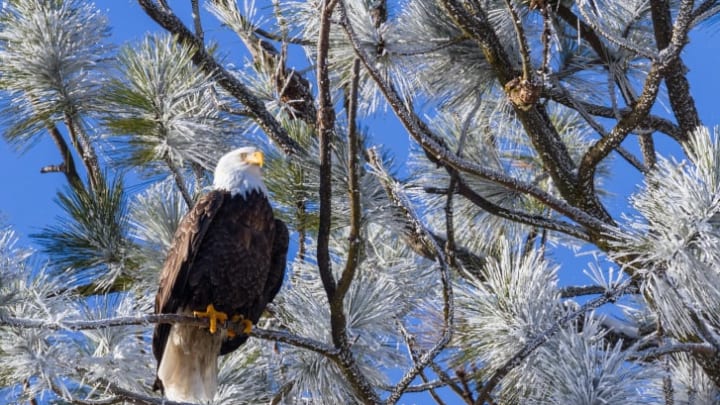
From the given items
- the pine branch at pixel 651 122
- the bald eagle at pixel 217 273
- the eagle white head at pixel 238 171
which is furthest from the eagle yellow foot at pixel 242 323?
the pine branch at pixel 651 122

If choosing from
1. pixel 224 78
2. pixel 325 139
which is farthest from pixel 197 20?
pixel 325 139

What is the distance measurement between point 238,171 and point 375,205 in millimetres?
586

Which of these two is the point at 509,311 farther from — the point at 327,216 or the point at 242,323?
the point at 242,323

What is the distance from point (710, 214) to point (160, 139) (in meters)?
1.43

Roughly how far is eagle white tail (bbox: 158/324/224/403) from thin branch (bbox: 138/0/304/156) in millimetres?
570

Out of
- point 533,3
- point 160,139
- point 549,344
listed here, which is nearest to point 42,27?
point 160,139

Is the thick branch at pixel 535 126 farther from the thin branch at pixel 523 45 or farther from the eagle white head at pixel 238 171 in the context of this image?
the eagle white head at pixel 238 171

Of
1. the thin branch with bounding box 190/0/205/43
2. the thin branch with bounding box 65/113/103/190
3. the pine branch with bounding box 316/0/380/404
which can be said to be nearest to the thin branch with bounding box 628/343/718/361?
the pine branch with bounding box 316/0/380/404

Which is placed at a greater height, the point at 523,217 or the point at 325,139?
the point at 523,217

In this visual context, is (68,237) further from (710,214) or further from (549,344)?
(710,214)

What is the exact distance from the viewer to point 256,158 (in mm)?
3207

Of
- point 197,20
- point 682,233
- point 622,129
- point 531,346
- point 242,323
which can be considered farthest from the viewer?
point 197,20

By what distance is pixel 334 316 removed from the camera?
103 inches

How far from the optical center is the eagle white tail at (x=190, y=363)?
3.21 meters
